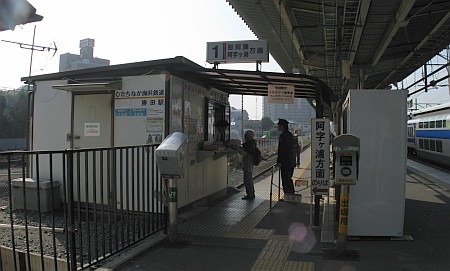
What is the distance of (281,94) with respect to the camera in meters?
8.00

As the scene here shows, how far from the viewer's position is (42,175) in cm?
835

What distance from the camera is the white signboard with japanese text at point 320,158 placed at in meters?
6.45

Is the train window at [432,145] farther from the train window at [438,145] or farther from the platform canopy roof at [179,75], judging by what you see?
the platform canopy roof at [179,75]

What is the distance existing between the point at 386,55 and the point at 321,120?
10497 mm

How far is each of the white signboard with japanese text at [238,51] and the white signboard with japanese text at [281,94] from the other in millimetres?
728

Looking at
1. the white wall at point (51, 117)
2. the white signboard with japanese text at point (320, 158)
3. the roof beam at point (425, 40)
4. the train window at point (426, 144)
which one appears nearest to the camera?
the white signboard with japanese text at point (320, 158)

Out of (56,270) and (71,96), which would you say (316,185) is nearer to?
(56,270)

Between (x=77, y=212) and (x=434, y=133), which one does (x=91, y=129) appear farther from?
(x=434, y=133)

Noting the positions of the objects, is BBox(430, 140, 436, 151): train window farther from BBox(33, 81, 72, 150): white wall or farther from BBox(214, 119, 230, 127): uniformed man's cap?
BBox(33, 81, 72, 150): white wall

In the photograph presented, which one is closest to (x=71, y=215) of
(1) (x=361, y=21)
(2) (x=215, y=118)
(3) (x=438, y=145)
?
(2) (x=215, y=118)

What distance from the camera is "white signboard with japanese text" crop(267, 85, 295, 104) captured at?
7.91m

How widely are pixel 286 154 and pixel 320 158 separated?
2.96m

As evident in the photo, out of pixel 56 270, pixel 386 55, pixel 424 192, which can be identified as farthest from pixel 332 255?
pixel 386 55

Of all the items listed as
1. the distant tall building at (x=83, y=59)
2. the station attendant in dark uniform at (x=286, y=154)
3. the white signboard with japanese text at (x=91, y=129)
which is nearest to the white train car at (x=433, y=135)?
the station attendant in dark uniform at (x=286, y=154)
